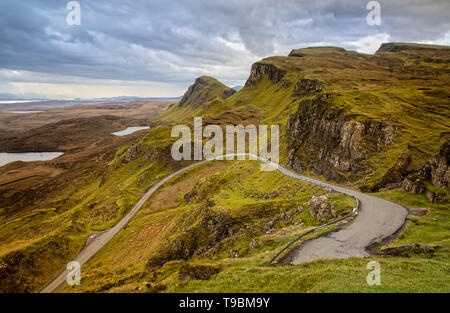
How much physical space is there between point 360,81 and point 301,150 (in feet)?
254

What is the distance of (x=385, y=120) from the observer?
57.5 m

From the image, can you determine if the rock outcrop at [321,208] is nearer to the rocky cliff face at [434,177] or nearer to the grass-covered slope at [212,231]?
the grass-covered slope at [212,231]

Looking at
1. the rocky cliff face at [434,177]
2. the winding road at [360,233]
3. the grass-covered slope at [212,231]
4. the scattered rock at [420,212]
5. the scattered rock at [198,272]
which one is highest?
the rocky cliff face at [434,177]

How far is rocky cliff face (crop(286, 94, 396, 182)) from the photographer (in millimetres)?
54000

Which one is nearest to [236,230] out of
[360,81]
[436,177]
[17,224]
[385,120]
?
[436,177]

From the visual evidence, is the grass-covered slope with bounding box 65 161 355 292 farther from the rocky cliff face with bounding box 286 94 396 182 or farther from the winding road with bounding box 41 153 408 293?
the rocky cliff face with bounding box 286 94 396 182

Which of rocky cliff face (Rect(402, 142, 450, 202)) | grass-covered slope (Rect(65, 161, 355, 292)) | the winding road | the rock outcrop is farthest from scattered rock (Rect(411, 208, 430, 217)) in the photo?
the rock outcrop

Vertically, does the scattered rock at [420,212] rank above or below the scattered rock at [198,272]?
above

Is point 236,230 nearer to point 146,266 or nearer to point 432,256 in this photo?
point 146,266

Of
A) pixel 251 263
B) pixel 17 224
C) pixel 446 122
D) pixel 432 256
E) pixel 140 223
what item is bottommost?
pixel 17 224

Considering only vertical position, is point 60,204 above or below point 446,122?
below

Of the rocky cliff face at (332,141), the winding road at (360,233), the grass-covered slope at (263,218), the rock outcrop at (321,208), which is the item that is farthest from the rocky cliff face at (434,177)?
the rock outcrop at (321,208)

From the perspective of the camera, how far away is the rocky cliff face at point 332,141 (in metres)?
54.0
